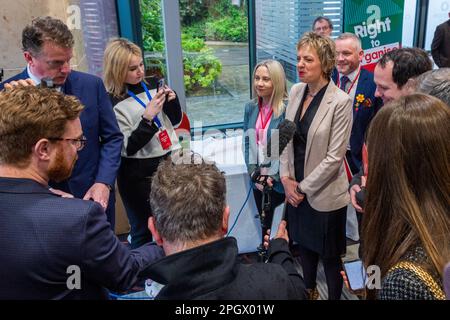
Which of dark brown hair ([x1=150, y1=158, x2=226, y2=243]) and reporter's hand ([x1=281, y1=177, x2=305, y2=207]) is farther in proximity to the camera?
reporter's hand ([x1=281, y1=177, x2=305, y2=207])

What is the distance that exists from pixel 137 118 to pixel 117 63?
0.34 metres

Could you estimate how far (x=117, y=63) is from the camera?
2.40 meters

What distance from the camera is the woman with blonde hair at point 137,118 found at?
241 centimetres

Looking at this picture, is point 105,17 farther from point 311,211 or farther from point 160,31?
point 311,211

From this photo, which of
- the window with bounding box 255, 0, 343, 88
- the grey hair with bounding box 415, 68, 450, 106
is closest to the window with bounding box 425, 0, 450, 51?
the window with bounding box 255, 0, 343, 88

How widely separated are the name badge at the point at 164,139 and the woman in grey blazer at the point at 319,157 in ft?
2.36

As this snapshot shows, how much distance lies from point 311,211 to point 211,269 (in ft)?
4.66

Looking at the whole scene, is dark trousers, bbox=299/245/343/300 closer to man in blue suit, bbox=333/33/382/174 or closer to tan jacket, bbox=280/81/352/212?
tan jacket, bbox=280/81/352/212

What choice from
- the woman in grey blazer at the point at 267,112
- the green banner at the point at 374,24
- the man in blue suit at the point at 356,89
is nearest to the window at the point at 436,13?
the green banner at the point at 374,24

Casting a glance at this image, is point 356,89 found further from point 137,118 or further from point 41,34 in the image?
point 41,34

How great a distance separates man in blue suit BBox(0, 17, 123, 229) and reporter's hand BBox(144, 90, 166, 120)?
27 centimetres

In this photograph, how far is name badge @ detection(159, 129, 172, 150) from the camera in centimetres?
250

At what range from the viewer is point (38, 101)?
1.25m
